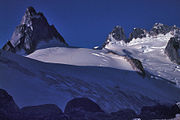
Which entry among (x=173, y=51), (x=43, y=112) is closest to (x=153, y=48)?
(x=173, y=51)

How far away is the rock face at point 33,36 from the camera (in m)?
22.0

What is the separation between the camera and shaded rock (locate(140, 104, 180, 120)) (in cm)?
838

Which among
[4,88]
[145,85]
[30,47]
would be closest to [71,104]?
[4,88]

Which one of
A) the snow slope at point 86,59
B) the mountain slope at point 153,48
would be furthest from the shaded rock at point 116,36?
the snow slope at point 86,59

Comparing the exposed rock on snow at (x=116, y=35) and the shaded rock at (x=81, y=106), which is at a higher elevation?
the exposed rock on snow at (x=116, y=35)

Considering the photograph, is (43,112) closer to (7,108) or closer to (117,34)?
(7,108)

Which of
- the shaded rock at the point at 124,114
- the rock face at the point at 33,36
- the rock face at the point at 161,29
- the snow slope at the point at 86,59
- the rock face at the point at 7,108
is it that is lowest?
the shaded rock at the point at 124,114

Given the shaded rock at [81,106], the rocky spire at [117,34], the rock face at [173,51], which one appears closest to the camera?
the shaded rock at [81,106]

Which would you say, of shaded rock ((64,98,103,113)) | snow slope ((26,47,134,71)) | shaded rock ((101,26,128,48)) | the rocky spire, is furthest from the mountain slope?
shaded rock ((64,98,103,113))

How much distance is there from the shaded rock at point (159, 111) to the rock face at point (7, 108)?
587 cm

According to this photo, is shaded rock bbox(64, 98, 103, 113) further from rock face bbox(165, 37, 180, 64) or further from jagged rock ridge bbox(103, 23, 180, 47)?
jagged rock ridge bbox(103, 23, 180, 47)

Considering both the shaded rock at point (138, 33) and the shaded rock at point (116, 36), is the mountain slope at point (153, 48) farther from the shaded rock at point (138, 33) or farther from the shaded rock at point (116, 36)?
the shaded rock at point (116, 36)

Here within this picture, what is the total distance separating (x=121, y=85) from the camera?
10.3m

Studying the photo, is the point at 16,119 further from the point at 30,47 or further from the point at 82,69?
the point at 30,47
